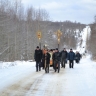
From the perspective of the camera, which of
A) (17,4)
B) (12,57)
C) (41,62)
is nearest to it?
(41,62)

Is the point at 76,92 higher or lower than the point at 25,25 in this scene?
lower

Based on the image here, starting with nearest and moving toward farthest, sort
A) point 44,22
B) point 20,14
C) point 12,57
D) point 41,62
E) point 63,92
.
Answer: point 63,92 < point 41,62 < point 12,57 < point 20,14 < point 44,22

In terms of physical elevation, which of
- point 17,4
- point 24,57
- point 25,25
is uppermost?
point 17,4

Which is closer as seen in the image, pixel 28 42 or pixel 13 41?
pixel 13 41

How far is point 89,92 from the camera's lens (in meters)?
11.1

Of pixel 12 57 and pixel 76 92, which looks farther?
pixel 12 57

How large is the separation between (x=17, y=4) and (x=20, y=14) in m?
4.83

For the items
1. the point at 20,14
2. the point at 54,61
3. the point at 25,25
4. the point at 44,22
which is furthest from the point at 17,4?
the point at 54,61

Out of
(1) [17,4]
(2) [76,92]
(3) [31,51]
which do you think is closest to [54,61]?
(2) [76,92]

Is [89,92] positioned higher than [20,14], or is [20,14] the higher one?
[20,14]

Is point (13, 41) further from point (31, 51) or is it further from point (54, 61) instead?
point (54, 61)

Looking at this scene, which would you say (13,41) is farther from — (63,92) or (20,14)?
(63,92)

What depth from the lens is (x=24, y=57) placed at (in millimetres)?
63375

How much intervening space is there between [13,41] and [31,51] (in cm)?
950
